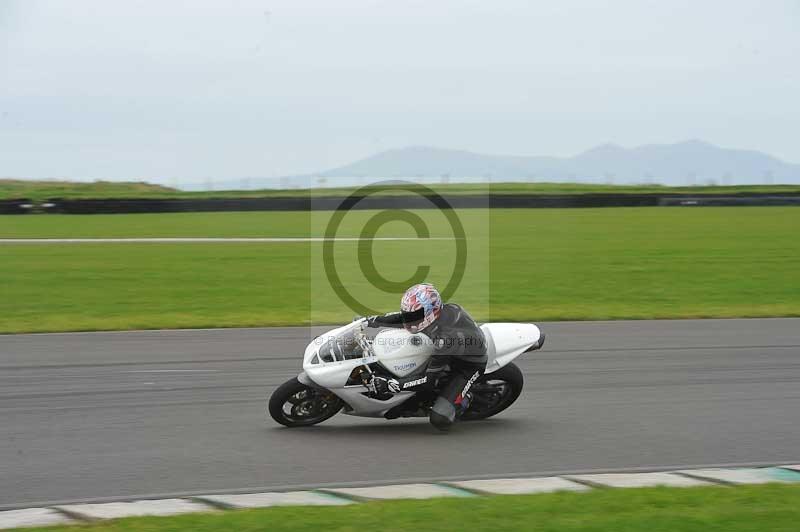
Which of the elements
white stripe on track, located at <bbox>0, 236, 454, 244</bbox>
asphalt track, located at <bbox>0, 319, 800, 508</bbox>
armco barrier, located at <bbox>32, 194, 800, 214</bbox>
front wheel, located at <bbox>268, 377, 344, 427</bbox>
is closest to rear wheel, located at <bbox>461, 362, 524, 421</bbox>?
asphalt track, located at <bbox>0, 319, 800, 508</bbox>

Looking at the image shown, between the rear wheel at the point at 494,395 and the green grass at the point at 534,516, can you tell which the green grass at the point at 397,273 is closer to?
the rear wheel at the point at 494,395

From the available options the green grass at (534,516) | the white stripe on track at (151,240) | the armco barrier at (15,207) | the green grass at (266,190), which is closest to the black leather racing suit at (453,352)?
the green grass at (534,516)

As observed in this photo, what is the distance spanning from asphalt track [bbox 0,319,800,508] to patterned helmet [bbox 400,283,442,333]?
1.09 m

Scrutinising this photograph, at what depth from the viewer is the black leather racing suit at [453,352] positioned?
8.69 metres

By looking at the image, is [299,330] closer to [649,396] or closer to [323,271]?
[649,396]

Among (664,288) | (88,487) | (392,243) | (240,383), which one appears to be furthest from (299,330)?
(392,243)

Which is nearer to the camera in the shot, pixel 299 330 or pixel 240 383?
pixel 240 383

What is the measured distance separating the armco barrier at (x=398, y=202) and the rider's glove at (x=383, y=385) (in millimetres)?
33915

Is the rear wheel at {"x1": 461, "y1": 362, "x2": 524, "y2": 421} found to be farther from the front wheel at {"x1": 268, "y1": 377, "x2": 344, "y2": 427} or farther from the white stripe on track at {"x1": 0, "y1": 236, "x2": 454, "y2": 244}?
the white stripe on track at {"x1": 0, "y1": 236, "x2": 454, "y2": 244}

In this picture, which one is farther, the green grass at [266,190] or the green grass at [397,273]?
the green grass at [266,190]

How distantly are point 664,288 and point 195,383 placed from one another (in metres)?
13.3

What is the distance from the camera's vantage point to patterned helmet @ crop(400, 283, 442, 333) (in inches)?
339

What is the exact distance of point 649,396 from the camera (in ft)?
34.2

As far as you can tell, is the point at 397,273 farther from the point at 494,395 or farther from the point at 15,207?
the point at 15,207
